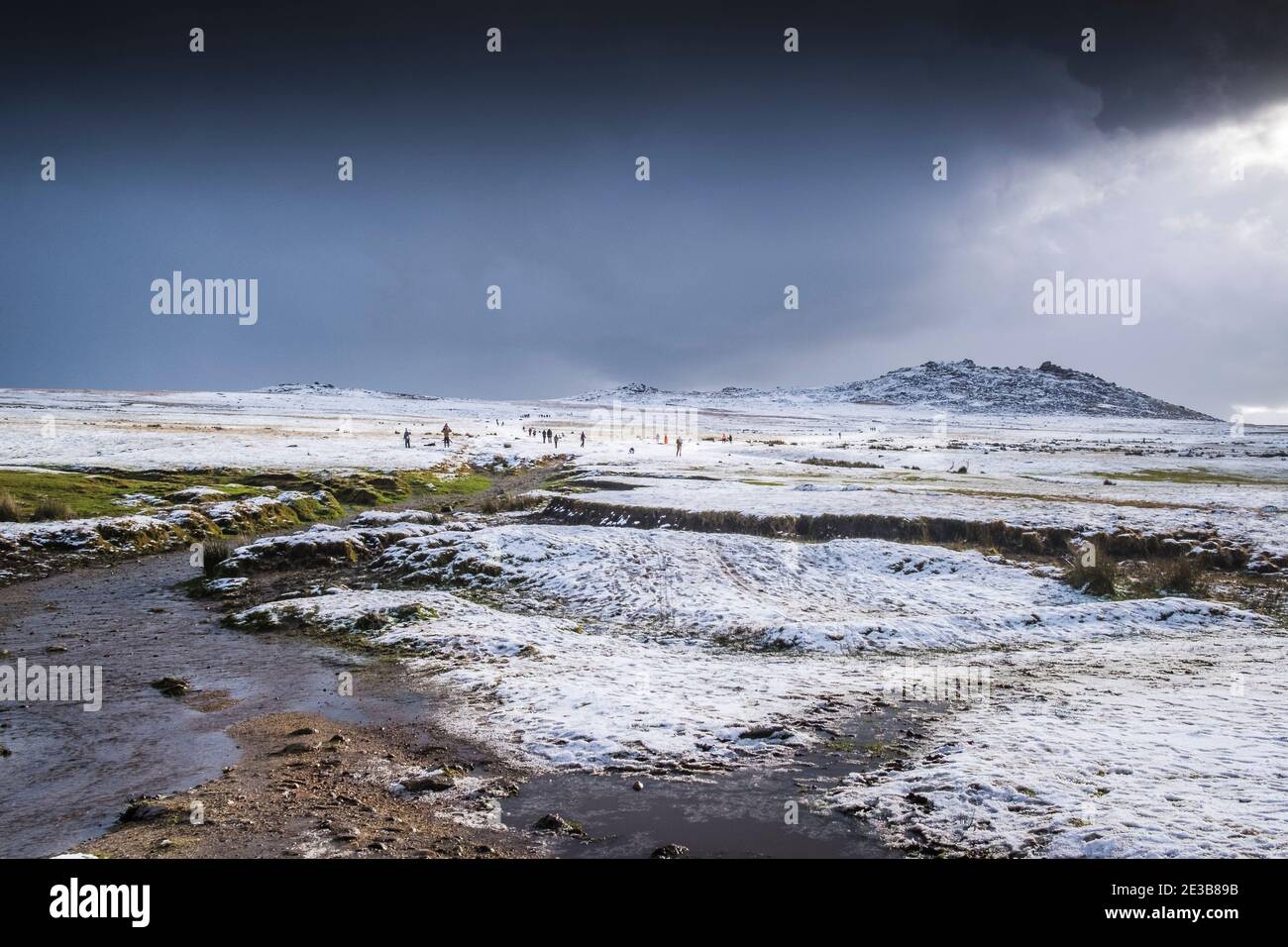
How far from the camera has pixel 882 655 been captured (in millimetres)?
17781

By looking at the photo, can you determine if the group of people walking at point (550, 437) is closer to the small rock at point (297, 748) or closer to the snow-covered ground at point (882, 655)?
the snow-covered ground at point (882, 655)

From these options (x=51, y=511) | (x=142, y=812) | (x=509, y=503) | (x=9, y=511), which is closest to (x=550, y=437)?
(x=509, y=503)

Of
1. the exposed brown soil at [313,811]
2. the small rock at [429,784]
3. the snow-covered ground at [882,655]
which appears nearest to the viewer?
the exposed brown soil at [313,811]

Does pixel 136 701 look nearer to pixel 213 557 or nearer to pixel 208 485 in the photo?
pixel 213 557

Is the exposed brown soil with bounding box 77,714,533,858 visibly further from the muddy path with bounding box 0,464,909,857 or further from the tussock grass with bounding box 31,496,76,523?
the tussock grass with bounding box 31,496,76,523

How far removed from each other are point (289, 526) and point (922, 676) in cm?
3139

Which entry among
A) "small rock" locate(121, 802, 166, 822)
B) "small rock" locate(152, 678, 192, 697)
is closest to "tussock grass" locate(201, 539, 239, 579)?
"small rock" locate(152, 678, 192, 697)

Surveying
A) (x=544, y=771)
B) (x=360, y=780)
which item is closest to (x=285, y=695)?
(x=360, y=780)

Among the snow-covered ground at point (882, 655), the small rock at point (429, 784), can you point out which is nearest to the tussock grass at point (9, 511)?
the snow-covered ground at point (882, 655)

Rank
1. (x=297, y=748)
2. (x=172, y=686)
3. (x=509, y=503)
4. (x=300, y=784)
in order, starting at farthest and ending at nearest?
(x=509, y=503)
(x=172, y=686)
(x=297, y=748)
(x=300, y=784)

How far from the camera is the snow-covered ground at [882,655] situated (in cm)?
955

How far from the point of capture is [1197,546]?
2642 cm
